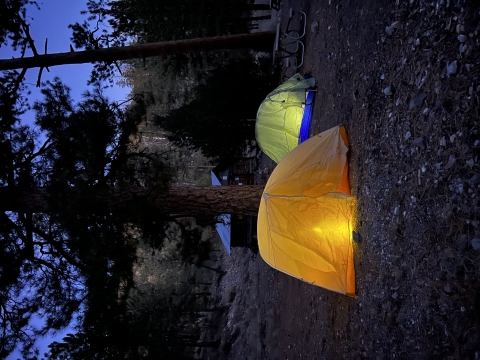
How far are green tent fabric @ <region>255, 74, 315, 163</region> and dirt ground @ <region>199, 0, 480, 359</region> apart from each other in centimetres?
171

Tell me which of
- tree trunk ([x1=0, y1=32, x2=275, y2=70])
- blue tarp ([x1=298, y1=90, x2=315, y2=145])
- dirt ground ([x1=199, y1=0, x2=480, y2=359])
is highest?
tree trunk ([x1=0, y1=32, x2=275, y2=70])

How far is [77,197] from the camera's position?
268 inches

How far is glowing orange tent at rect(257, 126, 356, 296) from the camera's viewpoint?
6230 millimetres

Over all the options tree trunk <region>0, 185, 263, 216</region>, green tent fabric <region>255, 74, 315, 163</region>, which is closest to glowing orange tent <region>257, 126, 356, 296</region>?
tree trunk <region>0, 185, 263, 216</region>

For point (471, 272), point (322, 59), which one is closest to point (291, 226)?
point (471, 272)

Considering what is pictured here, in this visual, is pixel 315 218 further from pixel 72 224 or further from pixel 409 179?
pixel 72 224

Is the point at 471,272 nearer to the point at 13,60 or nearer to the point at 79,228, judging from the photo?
the point at 79,228

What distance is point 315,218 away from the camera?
6406 mm

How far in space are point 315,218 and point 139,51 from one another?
24.0 feet

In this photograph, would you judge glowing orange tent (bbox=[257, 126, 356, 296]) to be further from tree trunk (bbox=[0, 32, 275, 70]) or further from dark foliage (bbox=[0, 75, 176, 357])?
tree trunk (bbox=[0, 32, 275, 70])

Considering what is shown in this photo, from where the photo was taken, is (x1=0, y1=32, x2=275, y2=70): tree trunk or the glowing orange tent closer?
the glowing orange tent

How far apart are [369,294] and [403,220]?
4.42ft

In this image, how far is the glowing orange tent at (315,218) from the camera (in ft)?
20.4

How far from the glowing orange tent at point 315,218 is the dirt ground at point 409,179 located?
0.83ft
